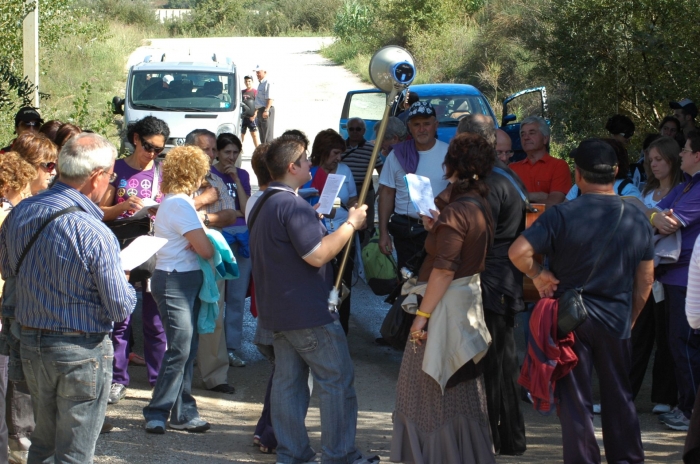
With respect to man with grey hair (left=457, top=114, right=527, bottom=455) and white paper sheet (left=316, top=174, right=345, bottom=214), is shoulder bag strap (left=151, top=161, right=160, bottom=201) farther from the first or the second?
man with grey hair (left=457, top=114, right=527, bottom=455)

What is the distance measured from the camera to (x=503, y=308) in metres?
4.82

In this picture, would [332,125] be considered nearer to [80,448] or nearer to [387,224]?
[387,224]

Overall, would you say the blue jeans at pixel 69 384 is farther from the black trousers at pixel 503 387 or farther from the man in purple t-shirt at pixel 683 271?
the man in purple t-shirt at pixel 683 271

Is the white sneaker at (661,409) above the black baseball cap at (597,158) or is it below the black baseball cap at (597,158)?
below

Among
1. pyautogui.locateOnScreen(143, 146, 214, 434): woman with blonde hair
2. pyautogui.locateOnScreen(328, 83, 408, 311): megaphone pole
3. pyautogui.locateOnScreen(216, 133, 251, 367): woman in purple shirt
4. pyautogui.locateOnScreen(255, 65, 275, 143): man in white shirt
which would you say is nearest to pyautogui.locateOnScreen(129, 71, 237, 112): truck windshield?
pyautogui.locateOnScreen(255, 65, 275, 143): man in white shirt

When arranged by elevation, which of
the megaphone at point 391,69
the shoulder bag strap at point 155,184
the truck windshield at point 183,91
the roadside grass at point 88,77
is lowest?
the roadside grass at point 88,77

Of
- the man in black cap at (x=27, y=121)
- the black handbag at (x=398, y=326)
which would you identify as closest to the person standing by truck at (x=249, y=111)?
the man in black cap at (x=27, y=121)

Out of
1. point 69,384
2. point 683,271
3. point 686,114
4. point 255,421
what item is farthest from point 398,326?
point 686,114

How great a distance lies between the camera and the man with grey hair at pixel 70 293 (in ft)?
11.9

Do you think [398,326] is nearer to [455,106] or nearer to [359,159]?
[359,159]

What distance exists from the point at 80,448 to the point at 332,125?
67.4 ft

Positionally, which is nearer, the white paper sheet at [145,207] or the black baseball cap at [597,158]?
the black baseball cap at [597,158]

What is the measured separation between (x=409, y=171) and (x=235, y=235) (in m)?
1.48

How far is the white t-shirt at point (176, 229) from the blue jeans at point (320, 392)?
97 centimetres
